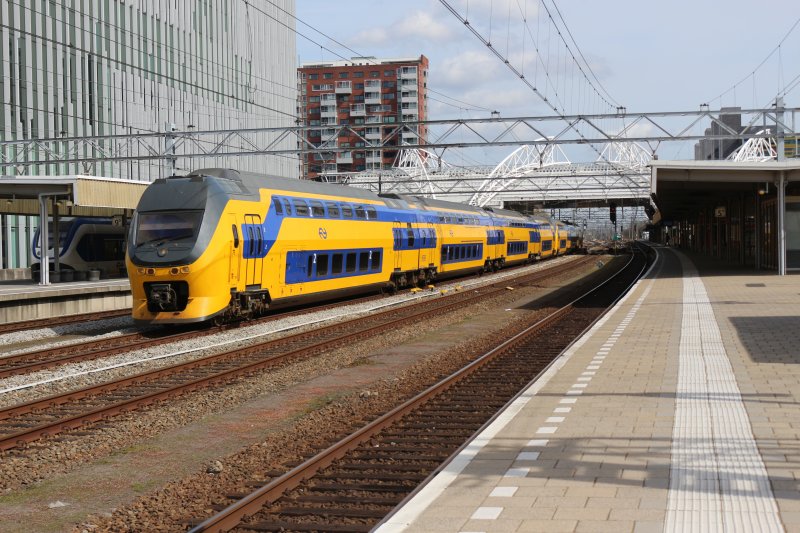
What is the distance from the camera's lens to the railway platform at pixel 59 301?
2592cm

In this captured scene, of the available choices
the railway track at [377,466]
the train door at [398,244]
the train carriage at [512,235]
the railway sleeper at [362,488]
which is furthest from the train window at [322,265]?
the train carriage at [512,235]

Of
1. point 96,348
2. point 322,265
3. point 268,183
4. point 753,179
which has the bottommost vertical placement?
point 96,348

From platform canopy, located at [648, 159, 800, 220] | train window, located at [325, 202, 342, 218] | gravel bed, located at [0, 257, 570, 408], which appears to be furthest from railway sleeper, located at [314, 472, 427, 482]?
platform canopy, located at [648, 159, 800, 220]

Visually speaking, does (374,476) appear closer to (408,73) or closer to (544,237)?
(544,237)

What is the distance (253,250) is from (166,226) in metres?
2.08

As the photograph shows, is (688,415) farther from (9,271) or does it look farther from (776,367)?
(9,271)

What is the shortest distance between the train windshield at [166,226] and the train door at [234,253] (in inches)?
33.6

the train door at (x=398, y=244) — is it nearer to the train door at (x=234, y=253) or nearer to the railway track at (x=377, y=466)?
the train door at (x=234, y=253)

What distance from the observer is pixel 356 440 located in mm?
9125

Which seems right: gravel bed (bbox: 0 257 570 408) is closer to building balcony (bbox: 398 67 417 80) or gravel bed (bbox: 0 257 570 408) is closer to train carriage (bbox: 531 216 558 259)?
train carriage (bbox: 531 216 558 259)

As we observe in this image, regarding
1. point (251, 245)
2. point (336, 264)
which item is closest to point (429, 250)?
point (336, 264)

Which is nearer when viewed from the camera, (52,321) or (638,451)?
(638,451)

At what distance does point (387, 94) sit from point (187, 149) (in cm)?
8480

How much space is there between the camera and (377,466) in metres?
8.30
